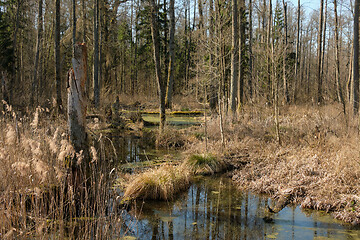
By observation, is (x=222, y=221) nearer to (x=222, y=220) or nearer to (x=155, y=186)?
(x=222, y=220)

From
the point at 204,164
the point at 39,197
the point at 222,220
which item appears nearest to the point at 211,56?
the point at 204,164

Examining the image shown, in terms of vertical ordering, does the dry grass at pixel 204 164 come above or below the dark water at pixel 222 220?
above

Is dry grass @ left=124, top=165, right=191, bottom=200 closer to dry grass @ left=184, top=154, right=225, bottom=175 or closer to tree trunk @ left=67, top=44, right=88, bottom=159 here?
dry grass @ left=184, top=154, right=225, bottom=175

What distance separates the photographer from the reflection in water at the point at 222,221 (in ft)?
15.8

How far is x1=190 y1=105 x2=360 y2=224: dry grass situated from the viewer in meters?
6.02

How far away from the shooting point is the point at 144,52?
3303cm

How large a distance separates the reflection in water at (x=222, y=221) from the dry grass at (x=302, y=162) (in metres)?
0.43

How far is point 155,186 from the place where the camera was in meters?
6.48

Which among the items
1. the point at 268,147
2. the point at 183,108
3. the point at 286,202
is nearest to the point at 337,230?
the point at 286,202

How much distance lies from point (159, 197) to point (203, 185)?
1.38 m

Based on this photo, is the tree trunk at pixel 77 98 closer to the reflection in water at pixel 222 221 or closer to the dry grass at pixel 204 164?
the reflection in water at pixel 222 221

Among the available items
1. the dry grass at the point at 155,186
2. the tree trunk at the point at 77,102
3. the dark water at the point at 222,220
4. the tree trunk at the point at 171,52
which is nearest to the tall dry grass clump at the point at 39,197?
the tree trunk at the point at 77,102

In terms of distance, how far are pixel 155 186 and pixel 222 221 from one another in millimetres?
1762

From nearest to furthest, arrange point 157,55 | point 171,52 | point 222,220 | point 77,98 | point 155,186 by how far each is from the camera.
Answer: point 77,98, point 222,220, point 155,186, point 157,55, point 171,52
